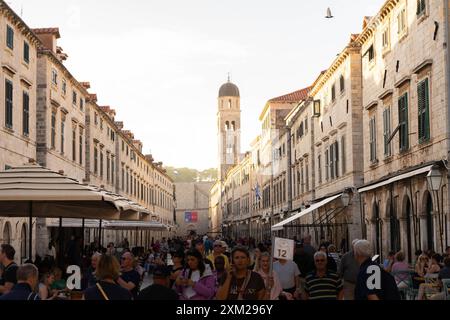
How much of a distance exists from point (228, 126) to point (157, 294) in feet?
402

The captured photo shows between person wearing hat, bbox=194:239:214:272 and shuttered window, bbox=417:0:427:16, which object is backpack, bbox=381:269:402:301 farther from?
shuttered window, bbox=417:0:427:16

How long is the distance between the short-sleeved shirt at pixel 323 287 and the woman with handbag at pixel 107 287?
10.0 ft

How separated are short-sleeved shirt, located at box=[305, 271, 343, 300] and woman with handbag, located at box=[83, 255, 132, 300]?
10.0 ft

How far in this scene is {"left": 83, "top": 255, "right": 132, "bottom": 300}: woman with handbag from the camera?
7.95 meters

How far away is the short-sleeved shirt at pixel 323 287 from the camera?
33.8ft

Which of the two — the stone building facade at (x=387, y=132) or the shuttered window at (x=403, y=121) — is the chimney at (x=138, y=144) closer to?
the stone building facade at (x=387, y=132)

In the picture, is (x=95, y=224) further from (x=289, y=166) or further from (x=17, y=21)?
(x=289, y=166)

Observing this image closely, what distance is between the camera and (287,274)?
12.7 meters

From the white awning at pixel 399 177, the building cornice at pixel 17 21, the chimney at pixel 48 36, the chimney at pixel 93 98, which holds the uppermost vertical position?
the chimney at pixel 48 36

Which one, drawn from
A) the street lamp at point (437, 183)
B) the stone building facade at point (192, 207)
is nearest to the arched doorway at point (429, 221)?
the street lamp at point (437, 183)

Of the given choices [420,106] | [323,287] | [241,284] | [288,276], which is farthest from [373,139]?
[241,284]

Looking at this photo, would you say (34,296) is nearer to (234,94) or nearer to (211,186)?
(234,94)

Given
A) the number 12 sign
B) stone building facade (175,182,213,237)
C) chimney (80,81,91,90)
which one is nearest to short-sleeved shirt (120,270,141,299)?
the number 12 sign
